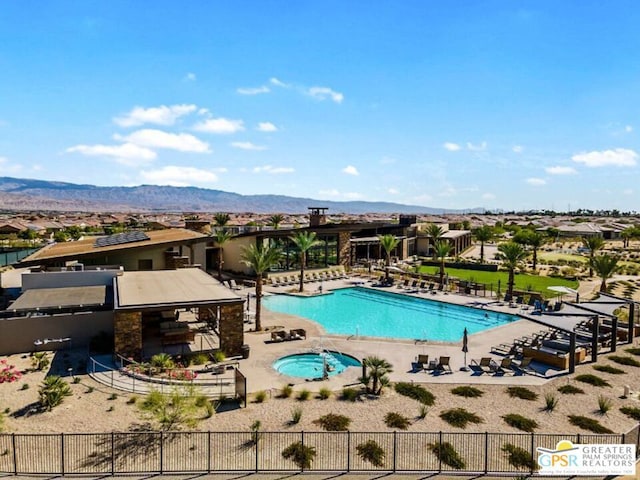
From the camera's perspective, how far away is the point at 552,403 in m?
15.1

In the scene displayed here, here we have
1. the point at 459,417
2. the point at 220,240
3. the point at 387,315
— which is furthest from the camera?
the point at 220,240

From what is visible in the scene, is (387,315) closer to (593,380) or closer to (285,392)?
(593,380)

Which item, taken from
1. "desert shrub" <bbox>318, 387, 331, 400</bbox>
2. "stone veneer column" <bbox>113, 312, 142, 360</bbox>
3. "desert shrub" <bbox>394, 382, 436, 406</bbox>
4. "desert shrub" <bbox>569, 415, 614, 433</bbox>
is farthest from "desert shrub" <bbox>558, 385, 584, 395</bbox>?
"stone veneer column" <bbox>113, 312, 142, 360</bbox>

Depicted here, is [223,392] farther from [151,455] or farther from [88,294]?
[88,294]

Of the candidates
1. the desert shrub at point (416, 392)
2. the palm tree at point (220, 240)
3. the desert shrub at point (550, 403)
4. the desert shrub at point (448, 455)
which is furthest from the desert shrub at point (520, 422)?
the palm tree at point (220, 240)

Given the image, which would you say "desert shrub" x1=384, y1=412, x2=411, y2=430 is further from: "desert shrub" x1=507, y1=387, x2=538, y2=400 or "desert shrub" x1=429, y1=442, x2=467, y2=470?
"desert shrub" x1=507, y1=387, x2=538, y2=400

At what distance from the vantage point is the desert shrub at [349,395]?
1567 cm

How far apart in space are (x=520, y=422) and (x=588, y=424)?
84.3 inches

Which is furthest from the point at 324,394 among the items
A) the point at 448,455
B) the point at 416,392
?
the point at 448,455

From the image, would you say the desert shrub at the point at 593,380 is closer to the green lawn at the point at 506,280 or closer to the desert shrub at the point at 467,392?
the desert shrub at the point at 467,392

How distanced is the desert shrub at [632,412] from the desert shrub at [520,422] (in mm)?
3511

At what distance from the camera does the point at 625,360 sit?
2022cm

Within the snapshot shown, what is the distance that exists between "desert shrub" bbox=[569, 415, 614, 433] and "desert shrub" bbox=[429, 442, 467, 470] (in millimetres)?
4821

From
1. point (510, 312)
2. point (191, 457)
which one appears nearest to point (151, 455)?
point (191, 457)
